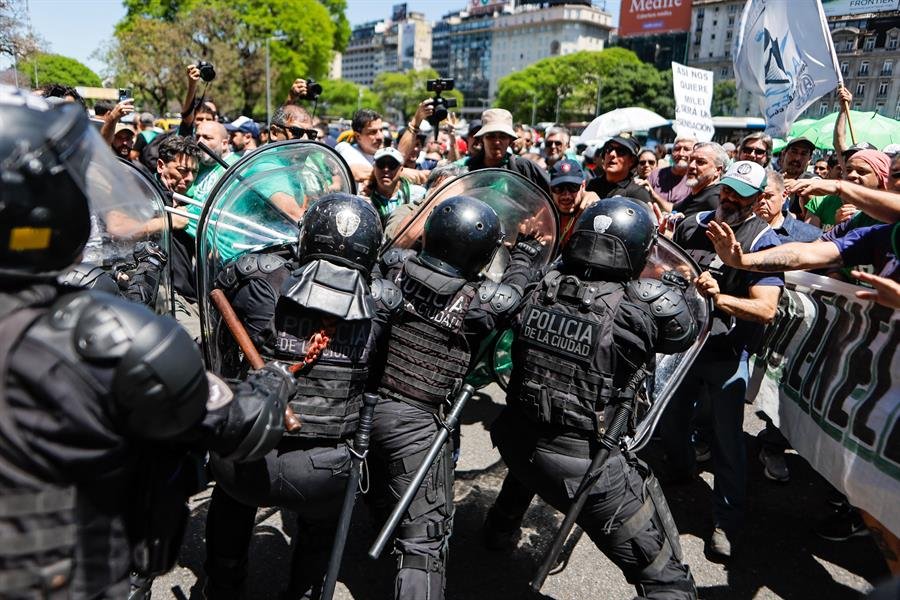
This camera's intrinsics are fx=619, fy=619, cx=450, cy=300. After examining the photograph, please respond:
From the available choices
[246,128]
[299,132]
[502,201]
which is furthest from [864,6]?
[502,201]

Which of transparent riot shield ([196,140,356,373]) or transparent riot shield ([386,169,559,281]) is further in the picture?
transparent riot shield ([386,169,559,281])

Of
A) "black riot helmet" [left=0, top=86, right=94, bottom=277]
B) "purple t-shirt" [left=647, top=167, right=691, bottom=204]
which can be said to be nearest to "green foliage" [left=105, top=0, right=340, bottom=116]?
"purple t-shirt" [left=647, top=167, right=691, bottom=204]

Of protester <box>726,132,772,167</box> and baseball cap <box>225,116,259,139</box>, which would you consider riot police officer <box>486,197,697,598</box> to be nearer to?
protester <box>726,132,772,167</box>

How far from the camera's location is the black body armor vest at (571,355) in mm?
2604

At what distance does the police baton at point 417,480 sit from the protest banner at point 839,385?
5.99 ft

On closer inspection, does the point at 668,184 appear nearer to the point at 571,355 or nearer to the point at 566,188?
the point at 566,188

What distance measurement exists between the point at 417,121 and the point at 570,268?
2.96m

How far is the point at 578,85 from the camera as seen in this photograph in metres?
89.8

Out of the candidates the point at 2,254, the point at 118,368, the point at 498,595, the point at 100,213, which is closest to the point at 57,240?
the point at 2,254

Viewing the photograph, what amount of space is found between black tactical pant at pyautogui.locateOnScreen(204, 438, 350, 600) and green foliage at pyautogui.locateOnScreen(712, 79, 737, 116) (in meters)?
73.1

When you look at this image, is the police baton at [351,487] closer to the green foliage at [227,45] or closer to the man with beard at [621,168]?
the man with beard at [621,168]

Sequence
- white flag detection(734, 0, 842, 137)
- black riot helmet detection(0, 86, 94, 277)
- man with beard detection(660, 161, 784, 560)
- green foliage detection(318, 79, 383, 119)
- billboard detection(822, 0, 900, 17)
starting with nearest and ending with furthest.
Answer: black riot helmet detection(0, 86, 94, 277) < man with beard detection(660, 161, 784, 560) < white flag detection(734, 0, 842, 137) < billboard detection(822, 0, 900, 17) < green foliage detection(318, 79, 383, 119)

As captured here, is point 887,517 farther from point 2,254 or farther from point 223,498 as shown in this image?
point 2,254

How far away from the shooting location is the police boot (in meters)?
2.52
